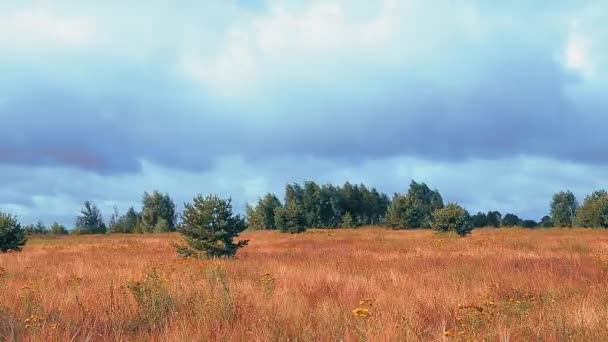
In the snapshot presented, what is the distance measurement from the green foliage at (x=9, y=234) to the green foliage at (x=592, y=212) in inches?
1923

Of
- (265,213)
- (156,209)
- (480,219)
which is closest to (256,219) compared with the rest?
(265,213)

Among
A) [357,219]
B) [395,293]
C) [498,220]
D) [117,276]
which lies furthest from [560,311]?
[498,220]

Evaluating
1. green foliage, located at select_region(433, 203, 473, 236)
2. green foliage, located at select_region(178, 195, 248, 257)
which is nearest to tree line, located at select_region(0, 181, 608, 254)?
green foliage, located at select_region(433, 203, 473, 236)

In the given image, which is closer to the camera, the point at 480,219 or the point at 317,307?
the point at 317,307

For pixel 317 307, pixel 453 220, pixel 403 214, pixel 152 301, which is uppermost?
pixel 403 214

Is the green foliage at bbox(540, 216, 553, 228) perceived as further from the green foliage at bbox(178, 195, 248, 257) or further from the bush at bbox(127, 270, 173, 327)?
the bush at bbox(127, 270, 173, 327)

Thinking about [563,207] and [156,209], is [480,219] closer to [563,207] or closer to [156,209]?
[563,207]

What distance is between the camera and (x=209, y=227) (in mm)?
18500

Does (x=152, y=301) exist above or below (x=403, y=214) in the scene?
below

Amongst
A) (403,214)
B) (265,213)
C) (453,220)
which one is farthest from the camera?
A: (265,213)

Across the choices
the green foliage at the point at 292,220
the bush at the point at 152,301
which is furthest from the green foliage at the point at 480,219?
the bush at the point at 152,301

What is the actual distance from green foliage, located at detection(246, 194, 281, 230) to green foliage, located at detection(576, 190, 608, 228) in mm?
38477

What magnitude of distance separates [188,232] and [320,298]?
1142 cm

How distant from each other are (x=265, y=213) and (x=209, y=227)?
5701 centimetres
